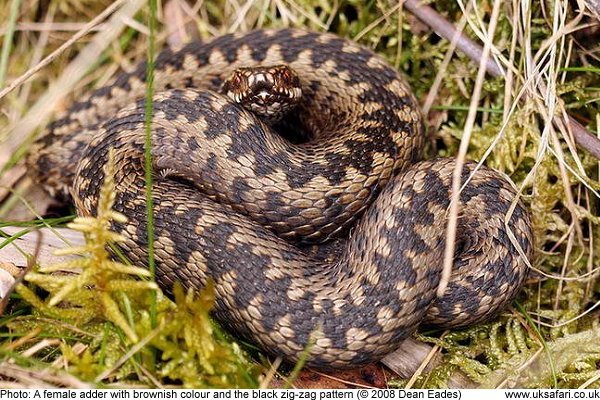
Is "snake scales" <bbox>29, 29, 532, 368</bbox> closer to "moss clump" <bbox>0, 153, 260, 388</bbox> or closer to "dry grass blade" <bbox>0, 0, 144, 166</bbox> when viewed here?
"moss clump" <bbox>0, 153, 260, 388</bbox>

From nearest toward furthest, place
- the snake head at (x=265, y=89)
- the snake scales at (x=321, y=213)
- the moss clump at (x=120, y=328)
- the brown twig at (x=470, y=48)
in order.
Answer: the moss clump at (x=120, y=328) < the snake scales at (x=321, y=213) < the brown twig at (x=470, y=48) < the snake head at (x=265, y=89)

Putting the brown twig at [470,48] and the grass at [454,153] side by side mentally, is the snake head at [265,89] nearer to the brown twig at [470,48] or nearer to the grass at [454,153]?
the grass at [454,153]

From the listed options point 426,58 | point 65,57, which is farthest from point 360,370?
point 65,57

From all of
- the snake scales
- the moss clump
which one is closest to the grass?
the moss clump

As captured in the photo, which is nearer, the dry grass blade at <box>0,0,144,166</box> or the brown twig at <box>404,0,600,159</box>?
the brown twig at <box>404,0,600,159</box>

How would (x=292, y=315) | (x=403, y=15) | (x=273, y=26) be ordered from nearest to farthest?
(x=292, y=315) < (x=403, y=15) < (x=273, y=26)

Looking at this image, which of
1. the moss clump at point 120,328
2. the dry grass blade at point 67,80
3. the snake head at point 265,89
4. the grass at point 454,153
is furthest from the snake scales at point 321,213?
the dry grass blade at point 67,80

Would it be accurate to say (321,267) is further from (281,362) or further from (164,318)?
(164,318)
